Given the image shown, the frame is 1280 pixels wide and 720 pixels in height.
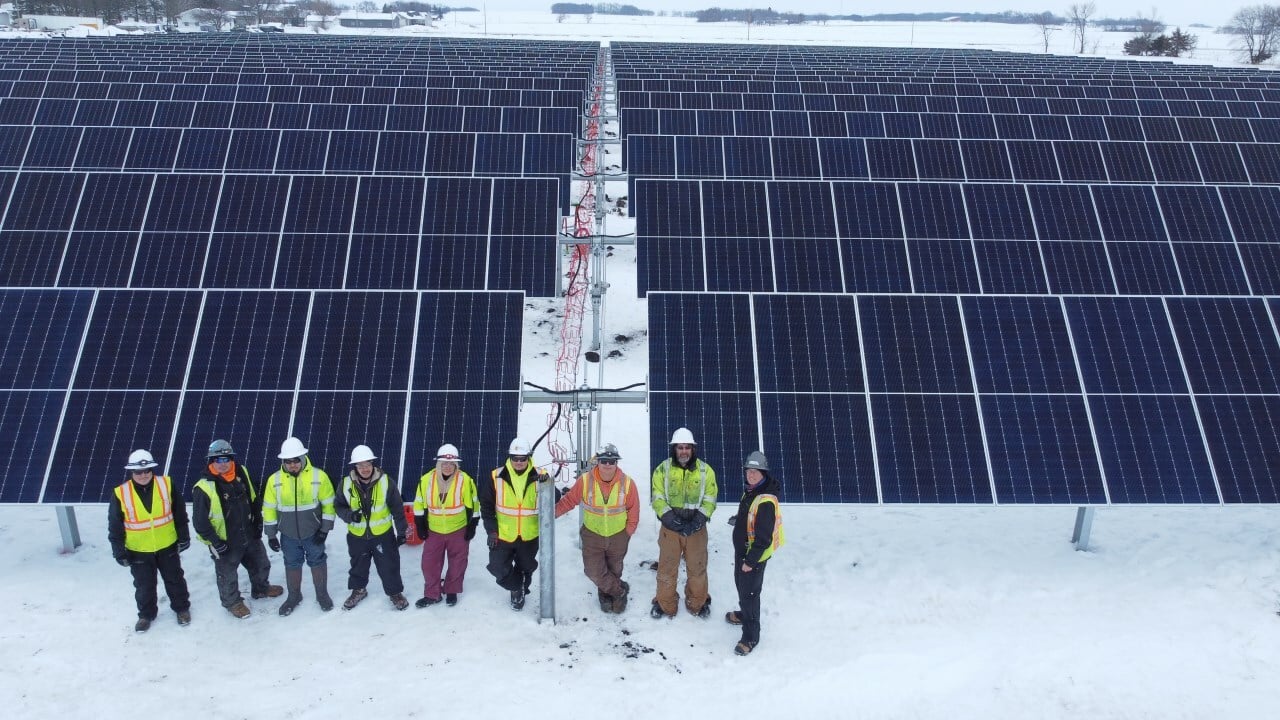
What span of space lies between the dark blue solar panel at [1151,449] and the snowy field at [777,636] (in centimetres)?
114

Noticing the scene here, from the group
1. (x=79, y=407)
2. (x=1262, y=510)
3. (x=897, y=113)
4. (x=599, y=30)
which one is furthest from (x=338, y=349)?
(x=599, y=30)

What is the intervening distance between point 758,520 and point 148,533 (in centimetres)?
528

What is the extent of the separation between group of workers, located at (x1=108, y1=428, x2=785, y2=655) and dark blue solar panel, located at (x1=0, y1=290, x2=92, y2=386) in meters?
1.78

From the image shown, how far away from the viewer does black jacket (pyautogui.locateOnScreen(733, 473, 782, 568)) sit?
6762 mm

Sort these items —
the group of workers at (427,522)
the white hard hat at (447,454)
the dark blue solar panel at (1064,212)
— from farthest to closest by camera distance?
the dark blue solar panel at (1064,212) → the white hard hat at (447,454) → the group of workers at (427,522)

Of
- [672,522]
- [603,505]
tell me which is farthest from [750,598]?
[603,505]

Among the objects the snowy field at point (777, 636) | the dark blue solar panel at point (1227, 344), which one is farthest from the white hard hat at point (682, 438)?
the dark blue solar panel at point (1227, 344)

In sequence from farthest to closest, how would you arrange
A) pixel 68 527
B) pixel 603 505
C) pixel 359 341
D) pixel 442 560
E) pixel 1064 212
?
pixel 1064 212 < pixel 359 341 < pixel 68 527 < pixel 442 560 < pixel 603 505

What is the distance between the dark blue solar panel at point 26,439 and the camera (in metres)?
7.33

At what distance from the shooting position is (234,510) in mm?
7207

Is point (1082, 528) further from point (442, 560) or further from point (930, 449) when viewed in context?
point (442, 560)

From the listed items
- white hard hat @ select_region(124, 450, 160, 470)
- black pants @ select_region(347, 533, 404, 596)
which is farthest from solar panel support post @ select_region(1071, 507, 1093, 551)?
white hard hat @ select_region(124, 450, 160, 470)

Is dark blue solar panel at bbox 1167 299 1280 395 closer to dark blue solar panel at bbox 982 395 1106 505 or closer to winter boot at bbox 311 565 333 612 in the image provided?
dark blue solar panel at bbox 982 395 1106 505

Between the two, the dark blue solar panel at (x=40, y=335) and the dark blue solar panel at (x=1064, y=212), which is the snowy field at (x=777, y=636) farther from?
the dark blue solar panel at (x=1064, y=212)
